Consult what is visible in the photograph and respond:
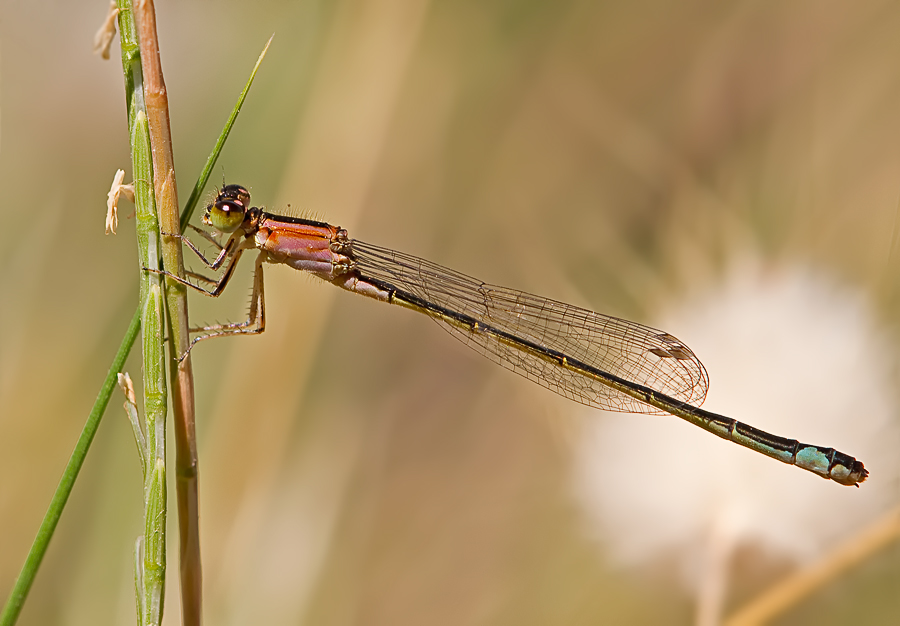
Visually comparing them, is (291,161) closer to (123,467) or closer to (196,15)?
(196,15)

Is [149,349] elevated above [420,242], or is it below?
below

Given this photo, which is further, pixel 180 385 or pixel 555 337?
pixel 555 337

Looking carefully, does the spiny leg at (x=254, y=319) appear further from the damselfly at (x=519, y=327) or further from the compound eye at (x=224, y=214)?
the compound eye at (x=224, y=214)

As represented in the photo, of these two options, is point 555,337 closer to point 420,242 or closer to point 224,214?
point 420,242

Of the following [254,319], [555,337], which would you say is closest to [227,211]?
[254,319]

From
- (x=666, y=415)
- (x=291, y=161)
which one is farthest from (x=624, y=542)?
(x=291, y=161)

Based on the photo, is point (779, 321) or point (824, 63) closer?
point (779, 321)

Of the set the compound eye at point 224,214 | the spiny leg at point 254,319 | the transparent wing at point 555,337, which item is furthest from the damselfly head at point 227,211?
the transparent wing at point 555,337
